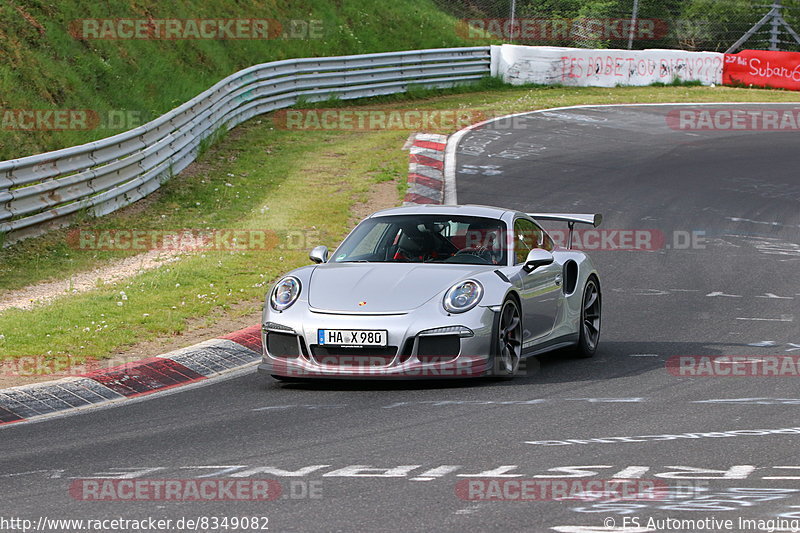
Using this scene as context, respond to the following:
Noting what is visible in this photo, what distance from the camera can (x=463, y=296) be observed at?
8.38 m

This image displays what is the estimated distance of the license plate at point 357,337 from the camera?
26.4ft

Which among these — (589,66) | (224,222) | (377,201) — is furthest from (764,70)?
(224,222)

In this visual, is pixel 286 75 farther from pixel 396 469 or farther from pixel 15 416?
pixel 396 469

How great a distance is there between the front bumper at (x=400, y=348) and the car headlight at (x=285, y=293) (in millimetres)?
221

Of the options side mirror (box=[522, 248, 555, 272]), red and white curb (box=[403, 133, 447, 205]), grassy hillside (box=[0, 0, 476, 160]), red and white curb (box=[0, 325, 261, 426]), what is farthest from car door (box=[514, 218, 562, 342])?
grassy hillside (box=[0, 0, 476, 160])

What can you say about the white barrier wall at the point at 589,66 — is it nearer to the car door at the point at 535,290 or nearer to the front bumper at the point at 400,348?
the car door at the point at 535,290

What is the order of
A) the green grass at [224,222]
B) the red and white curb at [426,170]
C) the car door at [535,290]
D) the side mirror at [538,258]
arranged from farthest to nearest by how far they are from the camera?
1. the red and white curb at [426,170]
2. the green grass at [224,222]
3. the car door at [535,290]
4. the side mirror at [538,258]

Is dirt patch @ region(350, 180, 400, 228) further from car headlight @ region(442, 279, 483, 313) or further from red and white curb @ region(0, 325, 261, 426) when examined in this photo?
car headlight @ region(442, 279, 483, 313)

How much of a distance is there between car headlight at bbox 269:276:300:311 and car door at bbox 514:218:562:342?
5.56 feet

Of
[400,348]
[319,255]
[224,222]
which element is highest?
[319,255]

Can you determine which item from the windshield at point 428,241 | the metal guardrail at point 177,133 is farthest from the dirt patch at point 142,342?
the windshield at point 428,241

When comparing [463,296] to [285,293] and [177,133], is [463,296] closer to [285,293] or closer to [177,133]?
[285,293]

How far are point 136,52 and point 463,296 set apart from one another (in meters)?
16.5

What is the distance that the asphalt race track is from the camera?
517 cm
